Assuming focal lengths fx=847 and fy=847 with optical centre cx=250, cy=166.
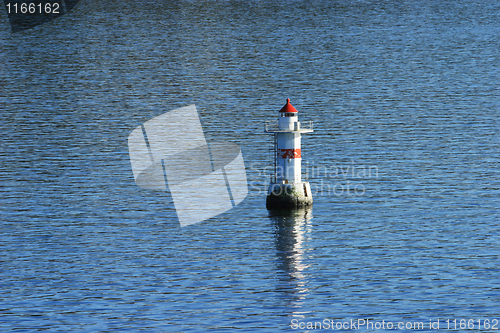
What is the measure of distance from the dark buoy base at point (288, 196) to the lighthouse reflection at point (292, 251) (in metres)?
0.57

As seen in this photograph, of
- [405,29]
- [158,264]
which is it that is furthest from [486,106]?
[405,29]

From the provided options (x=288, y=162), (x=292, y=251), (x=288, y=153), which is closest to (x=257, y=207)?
(x=288, y=162)

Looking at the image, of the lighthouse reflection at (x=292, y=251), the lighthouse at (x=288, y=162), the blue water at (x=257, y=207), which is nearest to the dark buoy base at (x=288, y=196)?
the lighthouse at (x=288, y=162)

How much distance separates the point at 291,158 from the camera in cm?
4384

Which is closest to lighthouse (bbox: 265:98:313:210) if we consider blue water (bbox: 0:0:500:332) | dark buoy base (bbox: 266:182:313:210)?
dark buoy base (bbox: 266:182:313:210)

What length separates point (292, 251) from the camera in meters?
39.3

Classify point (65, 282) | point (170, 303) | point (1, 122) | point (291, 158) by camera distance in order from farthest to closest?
1. point (1, 122)
2. point (291, 158)
3. point (65, 282)
4. point (170, 303)

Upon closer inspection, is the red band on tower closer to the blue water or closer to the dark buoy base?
the dark buoy base

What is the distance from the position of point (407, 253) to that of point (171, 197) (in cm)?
1725

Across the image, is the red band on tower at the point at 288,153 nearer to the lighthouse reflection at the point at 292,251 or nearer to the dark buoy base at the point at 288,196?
the dark buoy base at the point at 288,196

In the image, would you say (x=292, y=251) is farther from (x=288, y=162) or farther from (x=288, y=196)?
(x=288, y=162)

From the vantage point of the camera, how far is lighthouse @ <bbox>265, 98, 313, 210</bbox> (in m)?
43.7

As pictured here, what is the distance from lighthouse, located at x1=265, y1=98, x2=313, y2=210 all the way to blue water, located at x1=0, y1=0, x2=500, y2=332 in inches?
48.0

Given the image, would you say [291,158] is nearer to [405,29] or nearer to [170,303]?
[170,303]
